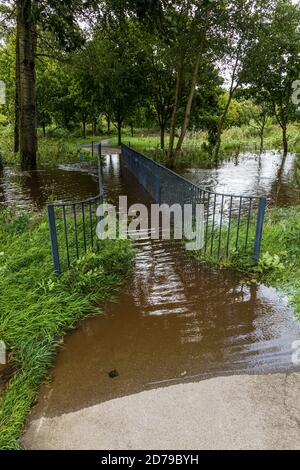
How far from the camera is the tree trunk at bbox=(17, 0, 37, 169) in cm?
990

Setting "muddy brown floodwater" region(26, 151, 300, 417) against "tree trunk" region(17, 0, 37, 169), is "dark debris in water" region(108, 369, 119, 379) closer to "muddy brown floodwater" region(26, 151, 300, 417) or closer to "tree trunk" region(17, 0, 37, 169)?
"muddy brown floodwater" region(26, 151, 300, 417)

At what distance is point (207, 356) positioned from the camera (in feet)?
9.77

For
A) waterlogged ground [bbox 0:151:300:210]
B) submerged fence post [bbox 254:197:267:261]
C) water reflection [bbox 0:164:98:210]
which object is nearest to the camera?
submerged fence post [bbox 254:197:267:261]

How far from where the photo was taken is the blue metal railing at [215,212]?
15.0 feet

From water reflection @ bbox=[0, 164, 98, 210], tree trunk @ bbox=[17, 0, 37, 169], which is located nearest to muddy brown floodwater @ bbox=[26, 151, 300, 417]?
water reflection @ bbox=[0, 164, 98, 210]

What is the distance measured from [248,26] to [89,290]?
13146 millimetres

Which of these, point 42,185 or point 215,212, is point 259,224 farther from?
point 42,185

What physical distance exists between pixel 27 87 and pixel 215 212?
7845 millimetres

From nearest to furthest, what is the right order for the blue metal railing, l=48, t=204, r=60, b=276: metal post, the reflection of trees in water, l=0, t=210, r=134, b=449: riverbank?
l=0, t=210, r=134, b=449: riverbank, l=48, t=204, r=60, b=276: metal post, the blue metal railing, the reflection of trees in water

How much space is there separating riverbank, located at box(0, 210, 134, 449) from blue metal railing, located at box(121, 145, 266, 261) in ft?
4.91

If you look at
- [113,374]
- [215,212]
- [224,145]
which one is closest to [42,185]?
[215,212]

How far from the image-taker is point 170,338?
3.23 m

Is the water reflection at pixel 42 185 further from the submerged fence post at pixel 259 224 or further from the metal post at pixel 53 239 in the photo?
the submerged fence post at pixel 259 224

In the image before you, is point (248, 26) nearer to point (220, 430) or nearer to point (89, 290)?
point (89, 290)
